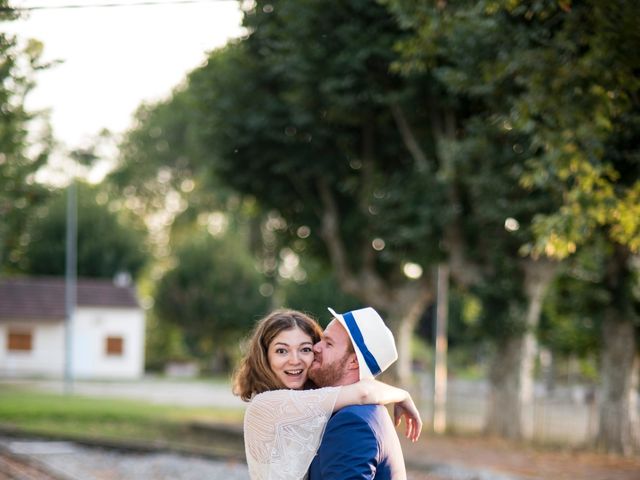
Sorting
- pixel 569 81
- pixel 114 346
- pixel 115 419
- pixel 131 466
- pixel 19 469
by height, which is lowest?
pixel 114 346

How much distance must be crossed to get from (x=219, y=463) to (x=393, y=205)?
944cm

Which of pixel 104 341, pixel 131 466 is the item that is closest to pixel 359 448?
pixel 131 466

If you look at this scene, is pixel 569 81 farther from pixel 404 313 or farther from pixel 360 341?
pixel 404 313

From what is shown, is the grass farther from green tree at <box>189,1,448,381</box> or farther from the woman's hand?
the woman's hand

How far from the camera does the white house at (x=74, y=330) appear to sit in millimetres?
56375

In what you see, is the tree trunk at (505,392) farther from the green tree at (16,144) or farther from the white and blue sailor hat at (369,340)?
the white and blue sailor hat at (369,340)

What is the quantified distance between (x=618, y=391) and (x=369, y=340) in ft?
64.7

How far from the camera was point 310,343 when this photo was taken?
4121mm

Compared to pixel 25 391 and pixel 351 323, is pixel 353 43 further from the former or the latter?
pixel 25 391

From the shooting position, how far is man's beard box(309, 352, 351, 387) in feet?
13.1

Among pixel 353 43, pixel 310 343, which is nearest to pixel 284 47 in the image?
pixel 353 43

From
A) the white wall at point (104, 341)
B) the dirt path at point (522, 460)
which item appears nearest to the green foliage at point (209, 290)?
the white wall at point (104, 341)

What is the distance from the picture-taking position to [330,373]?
13.3ft

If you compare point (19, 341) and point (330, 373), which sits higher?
point (330, 373)
